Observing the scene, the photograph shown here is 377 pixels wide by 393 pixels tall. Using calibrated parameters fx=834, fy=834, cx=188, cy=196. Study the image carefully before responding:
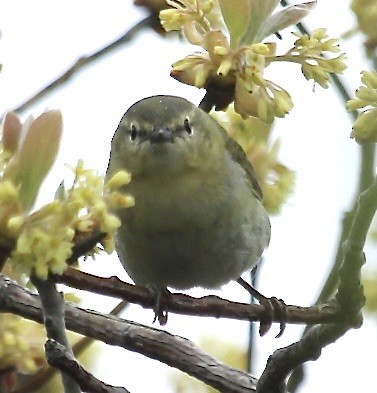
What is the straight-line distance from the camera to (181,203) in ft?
10.3

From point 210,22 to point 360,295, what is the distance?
1230mm

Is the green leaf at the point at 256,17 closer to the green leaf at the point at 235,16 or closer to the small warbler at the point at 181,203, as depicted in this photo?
the green leaf at the point at 235,16

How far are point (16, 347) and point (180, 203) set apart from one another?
0.99 meters

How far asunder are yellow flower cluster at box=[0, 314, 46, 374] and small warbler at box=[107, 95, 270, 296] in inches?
28.2

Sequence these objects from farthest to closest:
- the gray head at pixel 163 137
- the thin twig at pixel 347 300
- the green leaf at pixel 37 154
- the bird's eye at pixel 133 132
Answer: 1. the bird's eye at pixel 133 132
2. the gray head at pixel 163 137
3. the green leaf at pixel 37 154
4. the thin twig at pixel 347 300

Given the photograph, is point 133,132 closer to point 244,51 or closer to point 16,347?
point 244,51

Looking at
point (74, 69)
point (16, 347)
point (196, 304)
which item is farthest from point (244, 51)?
point (16, 347)

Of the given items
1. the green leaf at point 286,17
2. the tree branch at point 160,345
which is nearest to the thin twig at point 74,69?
the green leaf at point 286,17

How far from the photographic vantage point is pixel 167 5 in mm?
2725

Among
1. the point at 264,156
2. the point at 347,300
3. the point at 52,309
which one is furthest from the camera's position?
the point at 264,156

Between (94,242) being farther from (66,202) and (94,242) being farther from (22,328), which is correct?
(22,328)

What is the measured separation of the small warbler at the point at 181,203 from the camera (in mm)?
3121

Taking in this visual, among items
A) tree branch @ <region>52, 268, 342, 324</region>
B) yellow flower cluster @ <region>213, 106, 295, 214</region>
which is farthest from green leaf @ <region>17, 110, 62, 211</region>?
yellow flower cluster @ <region>213, 106, 295, 214</region>

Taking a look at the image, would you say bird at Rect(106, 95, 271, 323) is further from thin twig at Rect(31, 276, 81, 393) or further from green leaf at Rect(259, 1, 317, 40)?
thin twig at Rect(31, 276, 81, 393)
